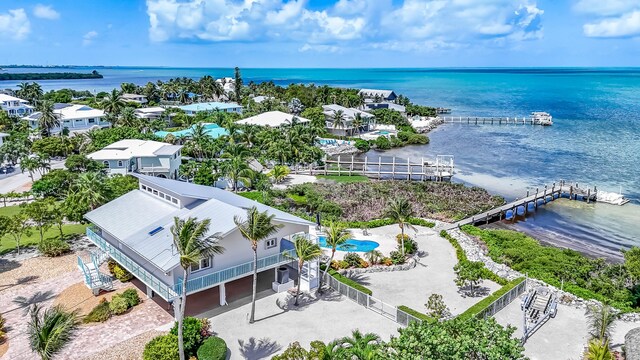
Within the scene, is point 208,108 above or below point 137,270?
above

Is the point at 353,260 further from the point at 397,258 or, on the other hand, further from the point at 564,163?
the point at 564,163

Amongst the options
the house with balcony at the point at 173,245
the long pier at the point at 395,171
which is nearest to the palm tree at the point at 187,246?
the house with balcony at the point at 173,245

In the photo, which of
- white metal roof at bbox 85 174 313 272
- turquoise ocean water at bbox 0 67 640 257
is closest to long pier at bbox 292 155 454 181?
turquoise ocean water at bbox 0 67 640 257

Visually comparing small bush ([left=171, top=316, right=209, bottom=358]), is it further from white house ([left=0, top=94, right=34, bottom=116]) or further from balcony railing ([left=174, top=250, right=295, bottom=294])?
white house ([left=0, top=94, right=34, bottom=116])

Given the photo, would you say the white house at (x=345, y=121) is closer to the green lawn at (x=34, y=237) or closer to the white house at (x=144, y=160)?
the white house at (x=144, y=160)

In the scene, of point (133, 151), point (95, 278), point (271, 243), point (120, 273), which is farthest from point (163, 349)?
point (133, 151)

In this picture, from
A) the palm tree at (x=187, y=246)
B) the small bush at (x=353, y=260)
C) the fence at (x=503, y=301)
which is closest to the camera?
the palm tree at (x=187, y=246)

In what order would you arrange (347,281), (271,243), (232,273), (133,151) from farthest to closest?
(133,151)
(347,281)
(271,243)
(232,273)
